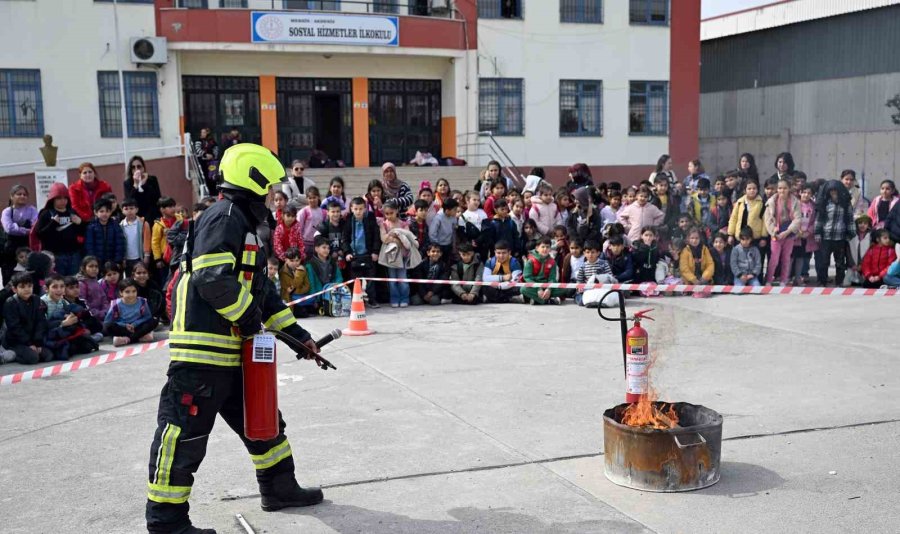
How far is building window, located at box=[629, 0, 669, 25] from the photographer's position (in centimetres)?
2644

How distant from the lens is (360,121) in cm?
2517

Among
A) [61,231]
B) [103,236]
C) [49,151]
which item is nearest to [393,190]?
[103,236]

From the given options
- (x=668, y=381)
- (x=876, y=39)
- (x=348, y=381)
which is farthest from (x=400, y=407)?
(x=876, y=39)

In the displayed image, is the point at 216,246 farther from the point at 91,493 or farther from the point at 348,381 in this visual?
the point at 348,381

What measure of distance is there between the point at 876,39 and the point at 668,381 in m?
28.0

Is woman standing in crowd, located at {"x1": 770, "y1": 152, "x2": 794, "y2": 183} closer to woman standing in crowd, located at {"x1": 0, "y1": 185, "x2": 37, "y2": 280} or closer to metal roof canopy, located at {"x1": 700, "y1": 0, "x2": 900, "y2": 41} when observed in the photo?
woman standing in crowd, located at {"x1": 0, "y1": 185, "x2": 37, "y2": 280}

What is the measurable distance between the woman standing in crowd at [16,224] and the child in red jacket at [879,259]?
11876 millimetres

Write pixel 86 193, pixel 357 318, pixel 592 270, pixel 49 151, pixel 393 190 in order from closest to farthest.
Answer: pixel 357 318, pixel 86 193, pixel 592 270, pixel 393 190, pixel 49 151

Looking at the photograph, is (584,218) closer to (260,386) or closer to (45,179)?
(45,179)

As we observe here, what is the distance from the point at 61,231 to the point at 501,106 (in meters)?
15.8

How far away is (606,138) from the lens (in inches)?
1045

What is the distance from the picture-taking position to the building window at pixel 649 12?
86.7ft

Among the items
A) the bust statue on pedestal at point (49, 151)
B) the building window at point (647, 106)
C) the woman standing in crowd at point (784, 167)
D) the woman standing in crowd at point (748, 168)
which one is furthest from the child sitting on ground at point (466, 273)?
the building window at point (647, 106)

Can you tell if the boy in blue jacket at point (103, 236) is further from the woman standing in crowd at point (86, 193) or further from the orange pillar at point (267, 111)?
the orange pillar at point (267, 111)
